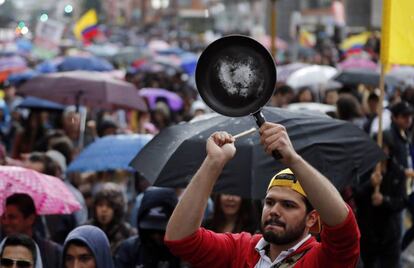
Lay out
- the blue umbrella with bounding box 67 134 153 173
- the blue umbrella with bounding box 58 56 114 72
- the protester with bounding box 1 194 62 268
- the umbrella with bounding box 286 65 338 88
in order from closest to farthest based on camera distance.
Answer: the protester with bounding box 1 194 62 268 < the blue umbrella with bounding box 67 134 153 173 < the umbrella with bounding box 286 65 338 88 < the blue umbrella with bounding box 58 56 114 72

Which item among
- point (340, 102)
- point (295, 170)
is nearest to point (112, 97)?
point (340, 102)

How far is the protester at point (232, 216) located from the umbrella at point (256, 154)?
0.67m

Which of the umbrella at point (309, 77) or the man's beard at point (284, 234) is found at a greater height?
the man's beard at point (284, 234)

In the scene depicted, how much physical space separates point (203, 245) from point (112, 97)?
8.61 metres

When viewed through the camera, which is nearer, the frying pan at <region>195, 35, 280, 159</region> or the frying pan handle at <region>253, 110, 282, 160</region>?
the frying pan handle at <region>253, 110, 282, 160</region>

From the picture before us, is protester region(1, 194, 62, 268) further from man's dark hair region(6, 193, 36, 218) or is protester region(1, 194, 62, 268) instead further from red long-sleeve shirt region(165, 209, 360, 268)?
red long-sleeve shirt region(165, 209, 360, 268)

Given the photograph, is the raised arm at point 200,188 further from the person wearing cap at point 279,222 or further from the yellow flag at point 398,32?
the yellow flag at point 398,32

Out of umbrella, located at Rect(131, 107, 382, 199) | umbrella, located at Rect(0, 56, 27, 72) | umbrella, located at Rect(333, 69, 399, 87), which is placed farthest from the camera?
umbrella, located at Rect(0, 56, 27, 72)

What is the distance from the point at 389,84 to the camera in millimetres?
19578

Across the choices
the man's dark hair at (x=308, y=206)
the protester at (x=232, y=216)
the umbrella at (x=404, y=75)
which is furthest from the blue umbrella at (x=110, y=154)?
the umbrella at (x=404, y=75)

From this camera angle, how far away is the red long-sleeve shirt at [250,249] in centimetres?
420

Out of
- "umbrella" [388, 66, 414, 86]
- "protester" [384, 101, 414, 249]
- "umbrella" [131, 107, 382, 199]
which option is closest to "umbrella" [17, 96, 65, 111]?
"protester" [384, 101, 414, 249]

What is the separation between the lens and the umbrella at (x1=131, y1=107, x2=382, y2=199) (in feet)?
21.6

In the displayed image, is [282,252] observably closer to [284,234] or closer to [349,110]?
[284,234]
